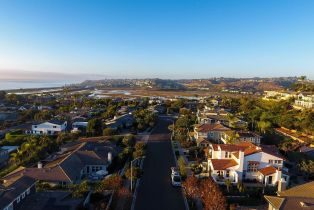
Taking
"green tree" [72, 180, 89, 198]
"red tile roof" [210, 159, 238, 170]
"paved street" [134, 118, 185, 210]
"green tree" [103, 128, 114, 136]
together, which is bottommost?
"paved street" [134, 118, 185, 210]

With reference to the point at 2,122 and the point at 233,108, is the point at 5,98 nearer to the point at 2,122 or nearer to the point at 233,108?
the point at 2,122

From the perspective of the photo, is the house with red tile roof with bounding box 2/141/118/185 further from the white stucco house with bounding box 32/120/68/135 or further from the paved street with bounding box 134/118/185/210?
the white stucco house with bounding box 32/120/68/135

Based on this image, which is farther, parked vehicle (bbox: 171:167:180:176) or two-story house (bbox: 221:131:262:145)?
two-story house (bbox: 221:131:262:145)

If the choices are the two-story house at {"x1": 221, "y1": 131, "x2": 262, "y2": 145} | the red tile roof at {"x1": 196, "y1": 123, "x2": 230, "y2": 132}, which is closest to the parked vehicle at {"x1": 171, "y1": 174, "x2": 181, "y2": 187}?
the two-story house at {"x1": 221, "y1": 131, "x2": 262, "y2": 145}

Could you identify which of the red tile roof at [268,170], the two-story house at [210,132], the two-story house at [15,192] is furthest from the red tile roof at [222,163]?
the two-story house at [15,192]

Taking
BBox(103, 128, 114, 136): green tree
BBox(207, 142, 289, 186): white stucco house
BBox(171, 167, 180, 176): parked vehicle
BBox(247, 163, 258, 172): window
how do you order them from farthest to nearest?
BBox(103, 128, 114, 136): green tree → BBox(171, 167, 180, 176): parked vehicle → BBox(247, 163, 258, 172): window → BBox(207, 142, 289, 186): white stucco house

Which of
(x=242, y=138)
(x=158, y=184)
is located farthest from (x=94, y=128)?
(x=242, y=138)

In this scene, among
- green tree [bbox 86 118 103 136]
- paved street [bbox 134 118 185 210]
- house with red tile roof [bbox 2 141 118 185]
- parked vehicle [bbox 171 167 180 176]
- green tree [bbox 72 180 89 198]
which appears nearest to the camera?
green tree [bbox 72 180 89 198]

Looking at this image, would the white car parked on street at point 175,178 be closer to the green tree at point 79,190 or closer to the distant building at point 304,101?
the green tree at point 79,190

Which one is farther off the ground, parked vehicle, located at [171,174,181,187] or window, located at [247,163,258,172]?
window, located at [247,163,258,172]
